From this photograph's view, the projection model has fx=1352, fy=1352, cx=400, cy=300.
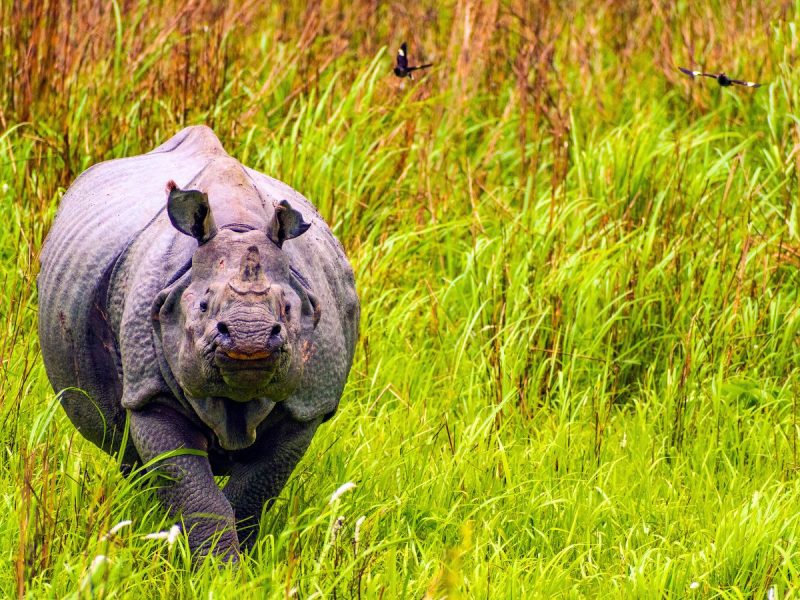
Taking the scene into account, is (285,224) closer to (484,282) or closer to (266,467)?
(266,467)

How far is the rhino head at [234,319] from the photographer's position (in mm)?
3023

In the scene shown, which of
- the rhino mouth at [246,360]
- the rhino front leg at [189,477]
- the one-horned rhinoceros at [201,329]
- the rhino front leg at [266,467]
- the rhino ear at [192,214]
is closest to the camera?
the rhino mouth at [246,360]

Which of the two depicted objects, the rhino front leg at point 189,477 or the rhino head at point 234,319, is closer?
the rhino head at point 234,319

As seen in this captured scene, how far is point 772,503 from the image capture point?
4.14m

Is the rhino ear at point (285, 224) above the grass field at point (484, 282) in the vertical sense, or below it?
above

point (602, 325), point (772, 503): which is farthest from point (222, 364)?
point (602, 325)

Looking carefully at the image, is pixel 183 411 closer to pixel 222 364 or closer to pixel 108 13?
pixel 222 364

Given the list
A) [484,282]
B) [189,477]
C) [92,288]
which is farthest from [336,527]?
[484,282]

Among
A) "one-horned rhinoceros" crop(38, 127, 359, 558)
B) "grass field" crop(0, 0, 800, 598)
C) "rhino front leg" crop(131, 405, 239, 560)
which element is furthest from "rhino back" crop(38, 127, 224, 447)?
"rhino front leg" crop(131, 405, 239, 560)

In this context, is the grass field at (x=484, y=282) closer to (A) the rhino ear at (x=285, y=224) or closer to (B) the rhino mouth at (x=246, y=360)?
(B) the rhino mouth at (x=246, y=360)

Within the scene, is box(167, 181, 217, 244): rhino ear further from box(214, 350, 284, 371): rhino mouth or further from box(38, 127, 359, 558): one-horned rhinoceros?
box(214, 350, 284, 371): rhino mouth

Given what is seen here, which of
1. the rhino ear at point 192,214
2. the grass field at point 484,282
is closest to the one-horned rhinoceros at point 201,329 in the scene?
the rhino ear at point 192,214

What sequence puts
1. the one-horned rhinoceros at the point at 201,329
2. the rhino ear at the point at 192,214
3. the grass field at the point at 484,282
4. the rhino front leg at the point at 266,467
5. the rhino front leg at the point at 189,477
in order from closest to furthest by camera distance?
the one-horned rhinoceros at the point at 201,329, the rhino ear at the point at 192,214, the rhino front leg at the point at 189,477, the rhino front leg at the point at 266,467, the grass field at the point at 484,282

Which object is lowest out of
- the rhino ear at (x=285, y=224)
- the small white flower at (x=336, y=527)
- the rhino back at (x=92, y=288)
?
the small white flower at (x=336, y=527)
